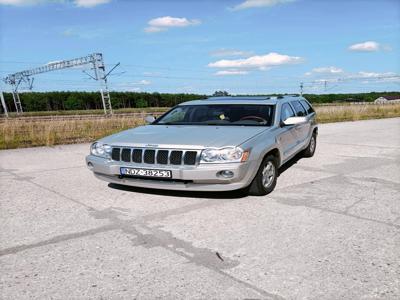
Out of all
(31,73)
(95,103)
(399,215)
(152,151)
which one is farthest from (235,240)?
(95,103)

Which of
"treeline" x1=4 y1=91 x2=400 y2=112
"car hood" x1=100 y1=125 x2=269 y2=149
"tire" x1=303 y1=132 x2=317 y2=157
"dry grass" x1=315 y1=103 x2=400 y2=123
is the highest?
"treeline" x1=4 y1=91 x2=400 y2=112

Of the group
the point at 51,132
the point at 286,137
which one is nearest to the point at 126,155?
the point at 286,137

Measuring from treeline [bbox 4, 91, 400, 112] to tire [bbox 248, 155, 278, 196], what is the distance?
9168 cm

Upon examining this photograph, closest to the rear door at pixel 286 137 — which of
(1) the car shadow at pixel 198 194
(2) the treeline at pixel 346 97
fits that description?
(1) the car shadow at pixel 198 194

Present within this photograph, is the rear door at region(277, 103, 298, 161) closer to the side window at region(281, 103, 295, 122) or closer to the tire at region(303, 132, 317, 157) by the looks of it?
the side window at region(281, 103, 295, 122)

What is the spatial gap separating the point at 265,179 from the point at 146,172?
169 cm

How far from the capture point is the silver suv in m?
5.00

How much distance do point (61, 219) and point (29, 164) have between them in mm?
4622

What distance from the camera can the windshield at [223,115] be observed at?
6.32 m

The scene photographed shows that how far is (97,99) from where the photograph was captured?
110 m

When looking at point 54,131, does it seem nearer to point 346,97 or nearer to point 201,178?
point 201,178

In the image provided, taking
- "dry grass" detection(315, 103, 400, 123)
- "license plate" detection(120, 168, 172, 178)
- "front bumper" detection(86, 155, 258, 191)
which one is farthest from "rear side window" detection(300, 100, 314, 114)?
"dry grass" detection(315, 103, 400, 123)

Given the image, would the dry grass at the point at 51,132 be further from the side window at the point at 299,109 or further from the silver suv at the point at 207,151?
the side window at the point at 299,109

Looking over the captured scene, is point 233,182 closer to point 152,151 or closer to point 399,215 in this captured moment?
point 152,151
